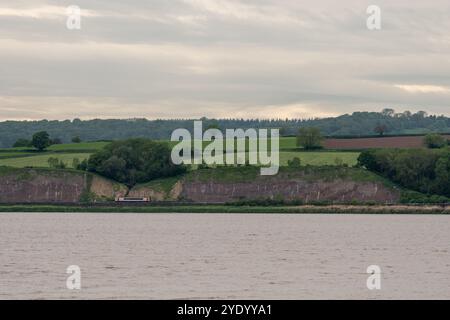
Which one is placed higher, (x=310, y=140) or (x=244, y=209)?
(x=310, y=140)

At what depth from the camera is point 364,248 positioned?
80375mm

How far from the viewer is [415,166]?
165625 mm

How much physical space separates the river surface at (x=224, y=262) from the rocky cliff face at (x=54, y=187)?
64.9 m

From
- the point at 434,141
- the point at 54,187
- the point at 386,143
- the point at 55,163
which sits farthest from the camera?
the point at 386,143

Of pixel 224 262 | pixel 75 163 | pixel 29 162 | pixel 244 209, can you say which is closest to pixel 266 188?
pixel 244 209

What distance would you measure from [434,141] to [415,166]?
2247cm

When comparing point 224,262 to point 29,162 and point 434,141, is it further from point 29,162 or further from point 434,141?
point 29,162

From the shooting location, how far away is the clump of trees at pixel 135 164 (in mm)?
177750

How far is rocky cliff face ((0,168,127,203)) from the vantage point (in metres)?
174

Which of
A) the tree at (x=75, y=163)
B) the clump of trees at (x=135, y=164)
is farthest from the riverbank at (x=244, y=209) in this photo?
the tree at (x=75, y=163)

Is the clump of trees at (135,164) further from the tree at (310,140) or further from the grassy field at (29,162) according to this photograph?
the tree at (310,140)

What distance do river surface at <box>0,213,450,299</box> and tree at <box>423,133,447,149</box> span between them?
259 feet

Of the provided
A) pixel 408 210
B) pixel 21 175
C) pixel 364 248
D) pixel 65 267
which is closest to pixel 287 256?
pixel 364 248

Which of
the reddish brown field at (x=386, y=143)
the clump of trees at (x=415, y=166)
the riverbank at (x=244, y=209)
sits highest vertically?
the reddish brown field at (x=386, y=143)
